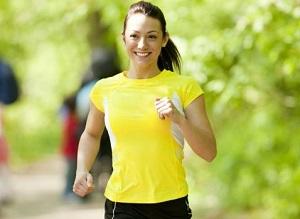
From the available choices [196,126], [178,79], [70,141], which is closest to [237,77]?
[178,79]

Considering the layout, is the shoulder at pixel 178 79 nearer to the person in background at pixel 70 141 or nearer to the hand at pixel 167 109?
the hand at pixel 167 109

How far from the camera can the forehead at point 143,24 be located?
4.32m

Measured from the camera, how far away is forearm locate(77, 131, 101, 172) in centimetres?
455

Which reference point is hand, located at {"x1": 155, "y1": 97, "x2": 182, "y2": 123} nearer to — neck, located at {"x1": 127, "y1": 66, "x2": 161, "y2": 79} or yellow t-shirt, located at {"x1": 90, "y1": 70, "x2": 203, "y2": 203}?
yellow t-shirt, located at {"x1": 90, "y1": 70, "x2": 203, "y2": 203}

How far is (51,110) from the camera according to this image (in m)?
23.7

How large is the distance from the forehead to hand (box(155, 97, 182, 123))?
418 millimetres

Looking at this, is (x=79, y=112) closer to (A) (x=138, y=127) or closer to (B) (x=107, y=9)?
(B) (x=107, y=9)

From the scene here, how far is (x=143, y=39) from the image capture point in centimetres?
431

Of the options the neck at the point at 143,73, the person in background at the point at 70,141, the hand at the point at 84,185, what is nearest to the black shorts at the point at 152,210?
the hand at the point at 84,185

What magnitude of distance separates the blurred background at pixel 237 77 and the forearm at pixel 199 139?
5.87 feet

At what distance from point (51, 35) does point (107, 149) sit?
353 cm

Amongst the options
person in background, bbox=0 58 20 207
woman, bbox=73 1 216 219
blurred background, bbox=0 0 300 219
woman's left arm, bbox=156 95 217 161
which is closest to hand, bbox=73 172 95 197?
woman, bbox=73 1 216 219

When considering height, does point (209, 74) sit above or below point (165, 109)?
above

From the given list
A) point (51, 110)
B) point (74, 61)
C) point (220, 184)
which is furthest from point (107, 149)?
point (51, 110)
